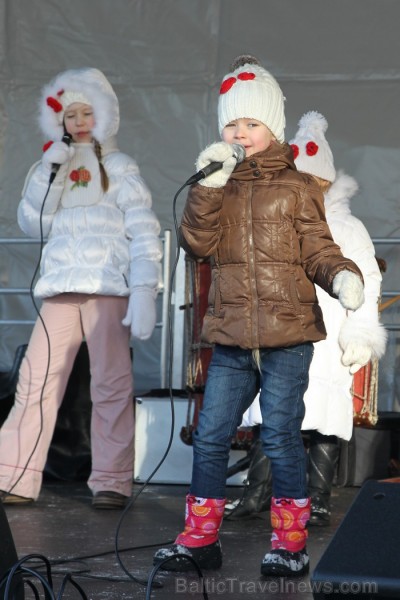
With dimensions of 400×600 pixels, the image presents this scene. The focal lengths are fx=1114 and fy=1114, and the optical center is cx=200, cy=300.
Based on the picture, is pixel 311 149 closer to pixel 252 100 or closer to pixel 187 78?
pixel 252 100

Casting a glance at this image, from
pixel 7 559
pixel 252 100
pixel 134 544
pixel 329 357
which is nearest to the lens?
pixel 7 559

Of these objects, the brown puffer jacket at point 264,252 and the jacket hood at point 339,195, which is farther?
the jacket hood at point 339,195

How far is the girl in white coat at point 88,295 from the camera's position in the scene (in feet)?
15.4

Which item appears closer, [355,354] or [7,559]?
[7,559]

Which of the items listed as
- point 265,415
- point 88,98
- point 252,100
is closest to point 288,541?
point 265,415

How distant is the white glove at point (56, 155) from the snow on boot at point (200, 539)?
1.80 m

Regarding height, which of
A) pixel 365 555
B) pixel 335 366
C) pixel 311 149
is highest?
pixel 311 149

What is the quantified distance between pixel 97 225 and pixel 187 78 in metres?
2.04

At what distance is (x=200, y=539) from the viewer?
3438 mm

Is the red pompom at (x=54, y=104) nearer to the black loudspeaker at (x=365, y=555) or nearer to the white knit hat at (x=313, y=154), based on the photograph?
the white knit hat at (x=313, y=154)

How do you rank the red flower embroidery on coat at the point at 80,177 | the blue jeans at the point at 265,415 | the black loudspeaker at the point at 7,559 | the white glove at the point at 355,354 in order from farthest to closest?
the red flower embroidery on coat at the point at 80,177
the white glove at the point at 355,354
the blue jeans at the point at 265,415
the black loudspeaker at the point at 7,559

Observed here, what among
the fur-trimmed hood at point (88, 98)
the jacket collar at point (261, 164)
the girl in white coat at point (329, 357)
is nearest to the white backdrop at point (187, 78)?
the fur-trimmed hood at point (88, 98)

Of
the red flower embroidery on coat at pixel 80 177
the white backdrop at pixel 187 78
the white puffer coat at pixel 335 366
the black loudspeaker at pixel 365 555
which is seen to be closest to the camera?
the black loudspeaker at pixel 365 555

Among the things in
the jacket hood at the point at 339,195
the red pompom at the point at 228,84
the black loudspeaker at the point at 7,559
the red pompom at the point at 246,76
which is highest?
the red pompom at the point at 246,76
